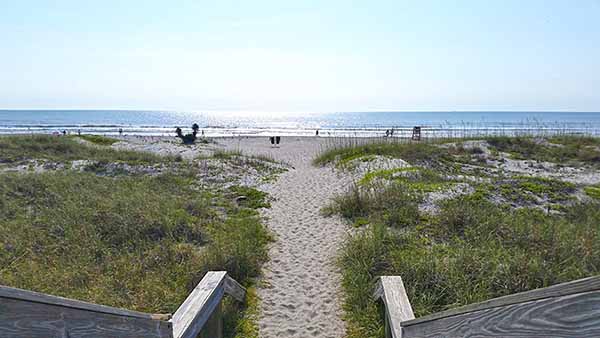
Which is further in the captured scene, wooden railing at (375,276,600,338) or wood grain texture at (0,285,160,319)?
wood grain texture at (0,285,160,319)

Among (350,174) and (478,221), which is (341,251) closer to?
(478,221)

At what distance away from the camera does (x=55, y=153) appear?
18.0 meters

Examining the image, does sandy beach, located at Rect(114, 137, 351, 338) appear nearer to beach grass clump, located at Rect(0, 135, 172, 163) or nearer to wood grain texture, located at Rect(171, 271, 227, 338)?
wood grain texture, located at Rect(171, 271, 227, 338)

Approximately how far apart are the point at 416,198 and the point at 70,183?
8.61m

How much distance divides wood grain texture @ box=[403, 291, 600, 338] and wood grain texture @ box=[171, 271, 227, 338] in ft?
7.07

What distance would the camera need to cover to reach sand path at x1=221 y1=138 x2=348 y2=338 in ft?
14.3

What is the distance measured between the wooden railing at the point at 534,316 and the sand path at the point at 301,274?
2.77 m

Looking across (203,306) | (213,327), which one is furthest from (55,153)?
(203,306)

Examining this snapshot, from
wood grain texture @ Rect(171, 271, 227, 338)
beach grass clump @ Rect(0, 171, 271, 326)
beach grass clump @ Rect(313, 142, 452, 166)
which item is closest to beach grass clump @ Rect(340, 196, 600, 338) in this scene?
wood grain texture @ Rect(171, 271, 227, 338)

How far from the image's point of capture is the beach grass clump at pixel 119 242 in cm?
489

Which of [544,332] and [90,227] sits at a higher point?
[544,332]

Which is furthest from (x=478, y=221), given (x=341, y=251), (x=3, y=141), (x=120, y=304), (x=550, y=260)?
(x=3, y=141)

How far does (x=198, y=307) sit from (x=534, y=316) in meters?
2.93

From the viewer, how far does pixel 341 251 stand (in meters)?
6.43
